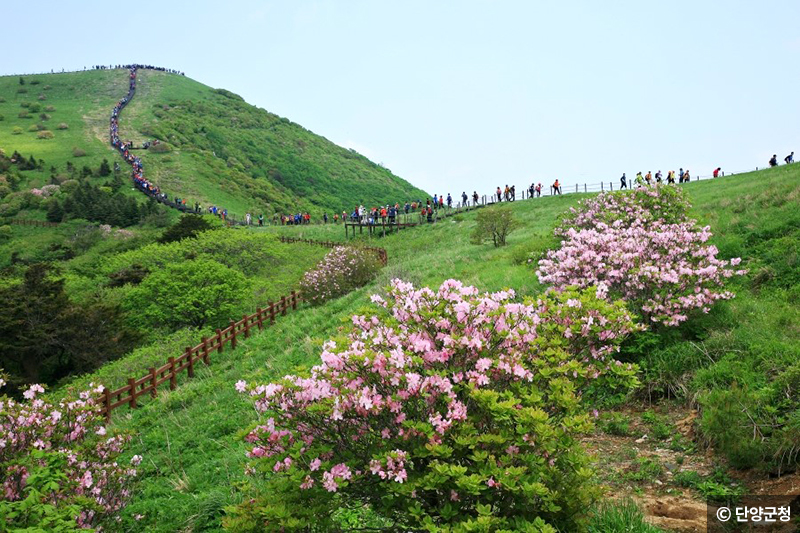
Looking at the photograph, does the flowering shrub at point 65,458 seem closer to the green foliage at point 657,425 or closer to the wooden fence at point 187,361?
the wooden fence at point 187,361

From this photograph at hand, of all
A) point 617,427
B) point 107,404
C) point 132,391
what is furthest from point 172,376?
point 617,427

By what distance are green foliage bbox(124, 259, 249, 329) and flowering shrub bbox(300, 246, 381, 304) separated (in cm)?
349

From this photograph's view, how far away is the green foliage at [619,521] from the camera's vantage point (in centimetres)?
450

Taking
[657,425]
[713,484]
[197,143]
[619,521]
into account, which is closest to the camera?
[619,521]

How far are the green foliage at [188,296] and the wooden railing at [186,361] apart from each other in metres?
2.60

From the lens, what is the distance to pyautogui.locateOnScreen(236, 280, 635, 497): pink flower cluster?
3980 mm

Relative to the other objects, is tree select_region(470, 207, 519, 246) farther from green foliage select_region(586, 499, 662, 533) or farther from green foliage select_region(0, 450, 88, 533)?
green foliage select_region(0, 450, 88, 533)

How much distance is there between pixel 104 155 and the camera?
7019cm

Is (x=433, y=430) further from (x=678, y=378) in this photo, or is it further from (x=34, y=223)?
(x=34, y=223)

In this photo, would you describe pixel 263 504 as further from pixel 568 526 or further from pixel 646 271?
pixel 646 271

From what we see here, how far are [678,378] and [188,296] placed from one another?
20046 mm

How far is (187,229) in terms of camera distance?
38.4 m


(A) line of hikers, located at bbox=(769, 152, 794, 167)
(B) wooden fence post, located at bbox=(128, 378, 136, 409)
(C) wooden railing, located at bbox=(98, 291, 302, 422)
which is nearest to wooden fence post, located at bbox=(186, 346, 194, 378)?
(C) wooden railing, located at bbox=(98, 291, 302, 422)

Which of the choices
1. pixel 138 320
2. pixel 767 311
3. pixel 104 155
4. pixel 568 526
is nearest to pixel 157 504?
pixel 568 526
